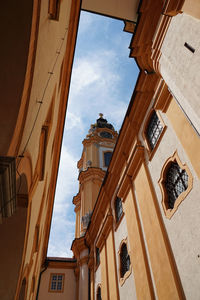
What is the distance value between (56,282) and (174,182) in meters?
15.2

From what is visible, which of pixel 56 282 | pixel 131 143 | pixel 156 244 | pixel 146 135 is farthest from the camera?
pixel 56 282

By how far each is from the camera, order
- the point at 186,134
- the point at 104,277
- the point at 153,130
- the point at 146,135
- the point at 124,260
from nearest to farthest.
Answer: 1. the point at 186,134
2. the point at 153,130
3. the point at 146,135
4. the point at 124,260
5. the point at 104,277

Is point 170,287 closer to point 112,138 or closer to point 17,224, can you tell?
point 17,224

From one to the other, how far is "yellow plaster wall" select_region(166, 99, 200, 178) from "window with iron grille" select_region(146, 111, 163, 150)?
1110 mm

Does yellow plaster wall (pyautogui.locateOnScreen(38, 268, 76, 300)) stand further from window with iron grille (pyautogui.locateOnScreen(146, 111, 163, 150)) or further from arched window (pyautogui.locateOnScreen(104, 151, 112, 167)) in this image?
window with iron grille (pyautogui.locateOnScreen(146, 111, 163, 150))

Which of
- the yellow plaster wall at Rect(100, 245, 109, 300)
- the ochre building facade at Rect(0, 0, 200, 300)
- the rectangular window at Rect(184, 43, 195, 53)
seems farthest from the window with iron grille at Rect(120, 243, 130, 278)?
the rectangular window at Rect(184, 43, 195, 53)

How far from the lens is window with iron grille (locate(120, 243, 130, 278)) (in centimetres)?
1009

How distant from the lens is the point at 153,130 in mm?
9586

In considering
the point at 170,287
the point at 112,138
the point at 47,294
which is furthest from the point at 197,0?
the point at 112,138

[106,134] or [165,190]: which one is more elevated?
[106,134]

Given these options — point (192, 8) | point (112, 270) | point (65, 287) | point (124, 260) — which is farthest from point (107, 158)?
point (192, 8)

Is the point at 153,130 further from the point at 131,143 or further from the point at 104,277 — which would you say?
the point at 104,277

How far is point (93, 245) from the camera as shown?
16781 millimetres

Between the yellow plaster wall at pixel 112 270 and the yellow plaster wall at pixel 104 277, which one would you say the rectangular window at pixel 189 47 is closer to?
the yellow plaster wall at pixel 112 270
